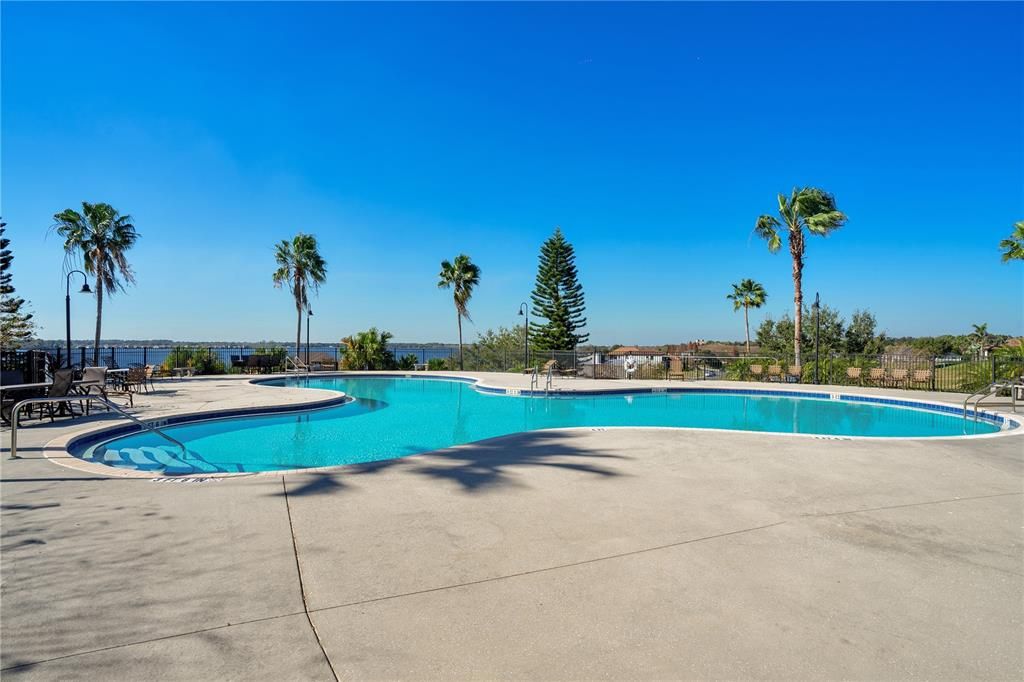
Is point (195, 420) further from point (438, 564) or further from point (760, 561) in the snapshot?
point (760, 561)

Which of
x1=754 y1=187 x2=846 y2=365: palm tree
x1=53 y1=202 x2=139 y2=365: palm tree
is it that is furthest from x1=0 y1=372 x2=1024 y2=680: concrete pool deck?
x1=53 y1=202 x2=139 y2=365: palm tree

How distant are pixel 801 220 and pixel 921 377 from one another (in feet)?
20.3

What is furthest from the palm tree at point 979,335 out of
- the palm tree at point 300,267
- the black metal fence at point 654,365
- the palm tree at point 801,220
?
the palm tree at point 300,267

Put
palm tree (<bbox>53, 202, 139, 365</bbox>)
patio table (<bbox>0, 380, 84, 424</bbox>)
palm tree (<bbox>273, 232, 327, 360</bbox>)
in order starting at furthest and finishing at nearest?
1. palm tree (<bbox>273, 232, 327, 360</bbox>)
2. palm tree (<bbox>53, 202, 139, 365</bbox>)
3. patio table (<bbox>0, 380, 84, 424</bbox>)

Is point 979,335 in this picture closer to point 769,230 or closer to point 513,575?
point 769,230

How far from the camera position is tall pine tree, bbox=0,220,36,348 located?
16125 mm

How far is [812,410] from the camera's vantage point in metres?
10.6

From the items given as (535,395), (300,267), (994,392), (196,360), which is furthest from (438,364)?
(994,392)

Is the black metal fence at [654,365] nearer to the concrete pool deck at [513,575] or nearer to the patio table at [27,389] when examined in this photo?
the patio table at [27,389]

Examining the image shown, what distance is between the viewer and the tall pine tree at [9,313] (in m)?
16.1

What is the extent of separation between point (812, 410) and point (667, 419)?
3.76m

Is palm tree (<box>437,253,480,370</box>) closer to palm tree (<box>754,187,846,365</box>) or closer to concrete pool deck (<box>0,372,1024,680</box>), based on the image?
palm tree (<box>754,187,846,365</box>)

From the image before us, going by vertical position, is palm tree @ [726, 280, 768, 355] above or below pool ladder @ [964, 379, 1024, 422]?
above

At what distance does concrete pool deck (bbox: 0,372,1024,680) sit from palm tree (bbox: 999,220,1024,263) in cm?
1398
